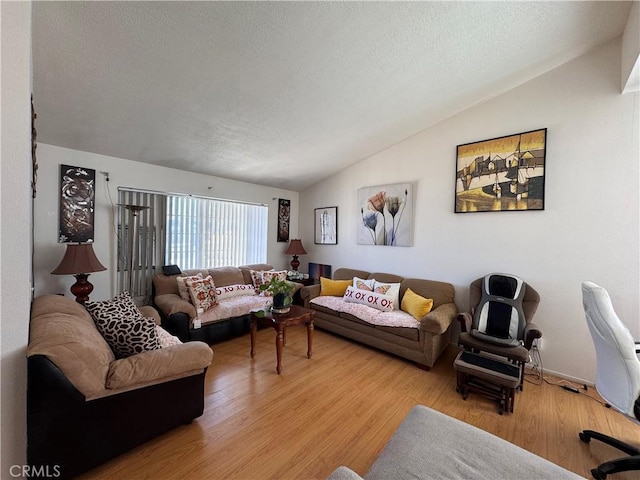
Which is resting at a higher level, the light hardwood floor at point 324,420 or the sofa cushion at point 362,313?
the sofa cushion at point 362,313

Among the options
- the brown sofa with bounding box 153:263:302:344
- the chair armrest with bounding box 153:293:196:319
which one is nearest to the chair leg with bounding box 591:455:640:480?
the brown sofa with bounding box 153:263:302:344

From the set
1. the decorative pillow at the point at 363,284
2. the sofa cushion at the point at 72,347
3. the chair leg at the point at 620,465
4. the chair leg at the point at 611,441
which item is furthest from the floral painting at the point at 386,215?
the sofa cushion at the point at 72,347

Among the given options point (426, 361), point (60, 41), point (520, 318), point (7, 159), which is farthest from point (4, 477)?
point (520, 318)

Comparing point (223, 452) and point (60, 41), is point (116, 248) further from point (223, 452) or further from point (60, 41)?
point (223, 452)

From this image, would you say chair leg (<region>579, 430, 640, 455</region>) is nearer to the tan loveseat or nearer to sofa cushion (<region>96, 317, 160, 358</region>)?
the tan loveseat

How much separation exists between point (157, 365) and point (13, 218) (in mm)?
1062

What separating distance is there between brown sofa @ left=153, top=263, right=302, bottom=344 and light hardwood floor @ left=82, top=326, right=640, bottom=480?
0.41m

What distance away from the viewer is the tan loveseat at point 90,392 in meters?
1.21

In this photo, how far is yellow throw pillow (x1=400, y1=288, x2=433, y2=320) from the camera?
2.88 meters

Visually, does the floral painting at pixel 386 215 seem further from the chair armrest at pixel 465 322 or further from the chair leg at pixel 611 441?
the chair leg at pixel 611 441

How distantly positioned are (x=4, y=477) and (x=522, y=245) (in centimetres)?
406

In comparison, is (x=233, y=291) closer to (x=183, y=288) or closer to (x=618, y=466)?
(x=183, y=288)

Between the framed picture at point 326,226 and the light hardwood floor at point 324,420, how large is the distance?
231 centimetres

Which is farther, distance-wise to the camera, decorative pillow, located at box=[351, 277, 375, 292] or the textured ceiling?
decorative pillow, located at box=[351, 277, 375, 292]
